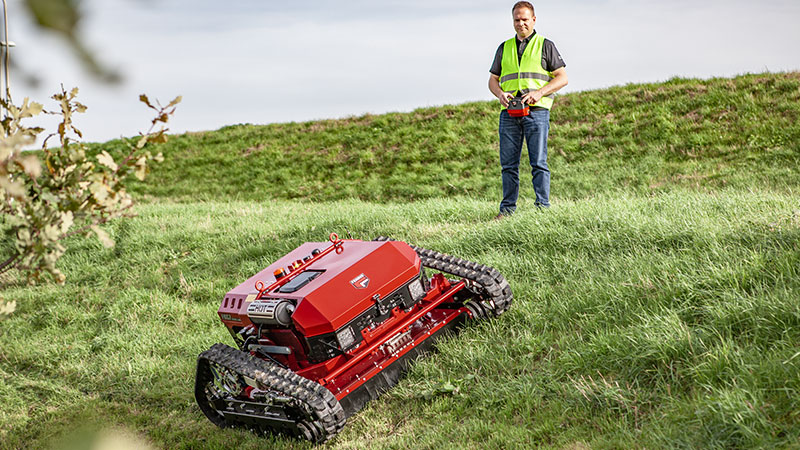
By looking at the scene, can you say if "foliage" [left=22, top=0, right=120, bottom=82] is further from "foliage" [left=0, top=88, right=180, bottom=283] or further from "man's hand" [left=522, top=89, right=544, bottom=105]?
"man's hand" [left=522, top=89, right=544, bottom=105]

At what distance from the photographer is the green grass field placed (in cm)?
348

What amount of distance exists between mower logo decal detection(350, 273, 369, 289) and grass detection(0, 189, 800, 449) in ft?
2.71

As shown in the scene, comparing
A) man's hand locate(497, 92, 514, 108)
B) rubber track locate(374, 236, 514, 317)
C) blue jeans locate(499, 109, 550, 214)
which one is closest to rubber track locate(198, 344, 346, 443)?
rubber track locate(374, 236, 514, 317)

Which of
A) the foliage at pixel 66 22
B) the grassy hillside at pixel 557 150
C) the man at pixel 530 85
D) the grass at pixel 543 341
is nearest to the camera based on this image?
the foliage at pixel 66 22

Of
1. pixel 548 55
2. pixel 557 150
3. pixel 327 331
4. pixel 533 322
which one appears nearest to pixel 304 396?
pixel 327 331

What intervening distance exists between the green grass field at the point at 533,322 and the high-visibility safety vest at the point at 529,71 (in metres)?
1.47

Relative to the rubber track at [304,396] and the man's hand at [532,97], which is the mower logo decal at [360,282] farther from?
the man's hand at [532,97]

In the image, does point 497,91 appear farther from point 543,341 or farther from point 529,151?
point 543,341

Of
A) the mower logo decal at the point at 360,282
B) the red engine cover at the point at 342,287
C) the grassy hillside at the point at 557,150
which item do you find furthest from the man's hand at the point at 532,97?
the grassy hillside at the point at 557,150

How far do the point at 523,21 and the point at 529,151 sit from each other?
1568 millimetres

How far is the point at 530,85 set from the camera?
287 inches

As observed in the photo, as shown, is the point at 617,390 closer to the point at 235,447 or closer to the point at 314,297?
the point at 314,297

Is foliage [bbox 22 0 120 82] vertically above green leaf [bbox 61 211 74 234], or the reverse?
foliage [bbox 22 0 120 82]

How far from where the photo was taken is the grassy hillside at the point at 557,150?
12336 mm
